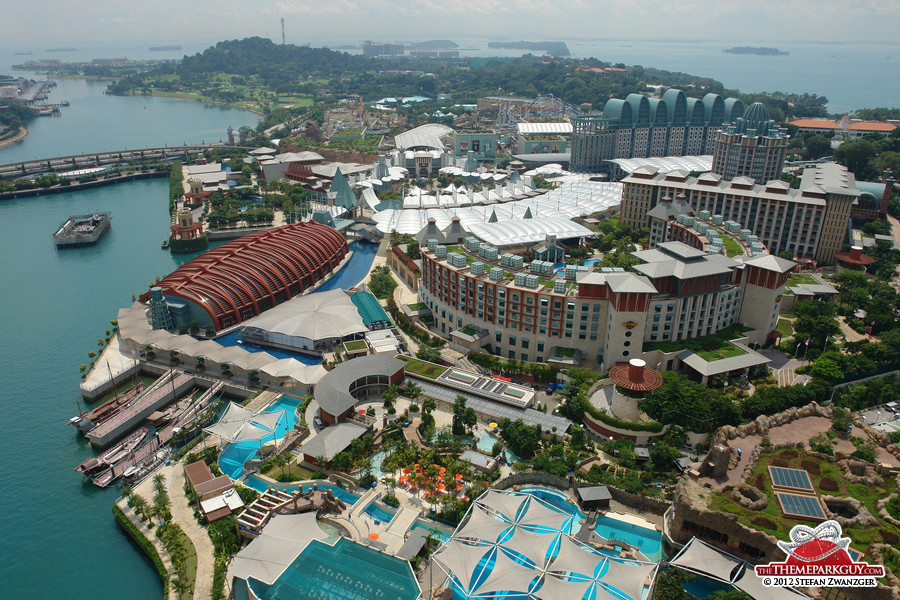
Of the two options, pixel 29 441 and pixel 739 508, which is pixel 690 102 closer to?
pixel 739 508

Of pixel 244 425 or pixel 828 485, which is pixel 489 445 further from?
pixel 828 485

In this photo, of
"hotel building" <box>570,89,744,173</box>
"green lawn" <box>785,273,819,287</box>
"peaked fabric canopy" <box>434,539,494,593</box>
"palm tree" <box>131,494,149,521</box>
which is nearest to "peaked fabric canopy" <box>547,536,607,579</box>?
"peaked fabric canopy" <box>434,539,494,593</box>

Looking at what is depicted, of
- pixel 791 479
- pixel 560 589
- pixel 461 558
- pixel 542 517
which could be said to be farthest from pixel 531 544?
pixel 791 479

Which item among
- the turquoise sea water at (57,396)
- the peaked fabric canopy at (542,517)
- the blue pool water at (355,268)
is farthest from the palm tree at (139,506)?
the blue pool water at (355,268)

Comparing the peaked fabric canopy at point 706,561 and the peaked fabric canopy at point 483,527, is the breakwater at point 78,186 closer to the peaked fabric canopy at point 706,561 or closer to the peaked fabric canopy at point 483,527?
the peaked fabric canopy at point 483,527

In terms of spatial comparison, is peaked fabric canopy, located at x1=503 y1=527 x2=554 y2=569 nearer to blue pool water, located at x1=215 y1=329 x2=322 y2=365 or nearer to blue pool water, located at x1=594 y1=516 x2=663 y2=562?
blue pool water, located at x1=594 y1=516 x2=663 y2=562

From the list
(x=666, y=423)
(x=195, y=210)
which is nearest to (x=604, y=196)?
(x=666, y=423)
